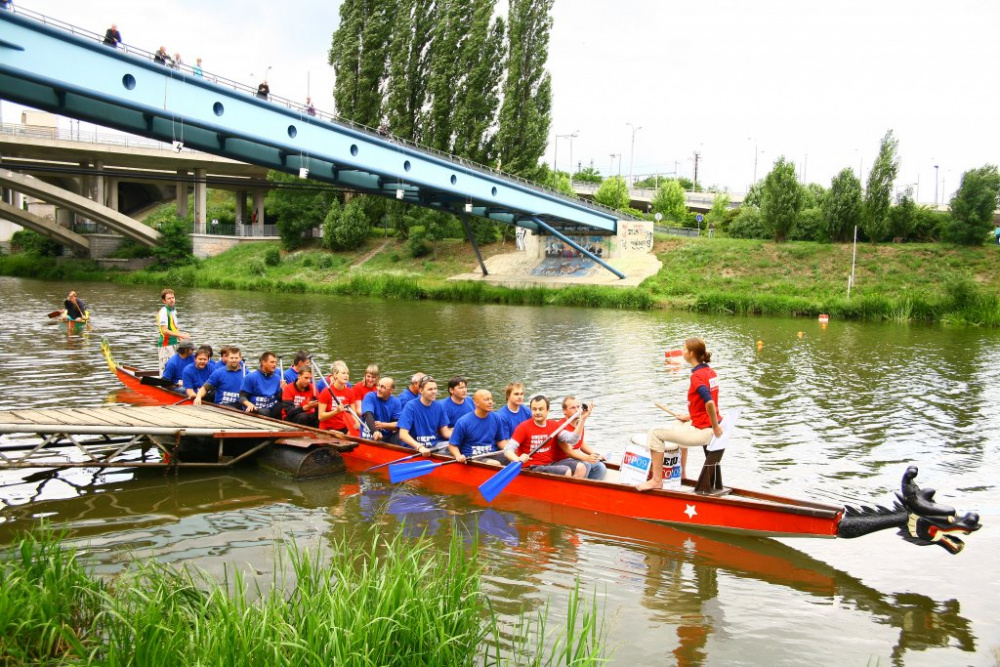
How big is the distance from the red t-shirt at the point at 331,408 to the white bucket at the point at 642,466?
15.8 feet

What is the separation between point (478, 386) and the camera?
19578mm

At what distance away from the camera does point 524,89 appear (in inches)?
2133

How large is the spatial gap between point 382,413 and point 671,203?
69620 millimetres

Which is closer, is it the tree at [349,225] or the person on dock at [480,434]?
the person on dock at [480,434]

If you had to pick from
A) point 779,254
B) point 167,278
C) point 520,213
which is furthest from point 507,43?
point 167,278

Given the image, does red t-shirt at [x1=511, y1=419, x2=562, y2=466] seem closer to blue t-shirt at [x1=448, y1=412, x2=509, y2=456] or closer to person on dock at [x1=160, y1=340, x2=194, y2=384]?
blue t-shirt at [x1=448, y1=412, x2=509, y2=456]

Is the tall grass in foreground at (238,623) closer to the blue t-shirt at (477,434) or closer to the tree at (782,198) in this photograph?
the blue t-shirt at (477,434)

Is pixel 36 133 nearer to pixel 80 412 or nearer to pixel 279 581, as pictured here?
pixel 80 412

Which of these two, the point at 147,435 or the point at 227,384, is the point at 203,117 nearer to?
the point at 227,384

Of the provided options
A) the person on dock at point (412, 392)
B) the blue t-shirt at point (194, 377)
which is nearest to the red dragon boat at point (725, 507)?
the person on dock at point (412, 392)

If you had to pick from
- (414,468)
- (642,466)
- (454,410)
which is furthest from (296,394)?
(642,466)

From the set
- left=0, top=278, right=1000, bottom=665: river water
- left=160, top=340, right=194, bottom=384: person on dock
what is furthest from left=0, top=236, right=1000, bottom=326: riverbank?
left=160, top=340, right=194, bottom=384: person on dock

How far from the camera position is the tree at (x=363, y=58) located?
180 feet

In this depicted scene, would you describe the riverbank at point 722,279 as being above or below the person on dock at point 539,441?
above
